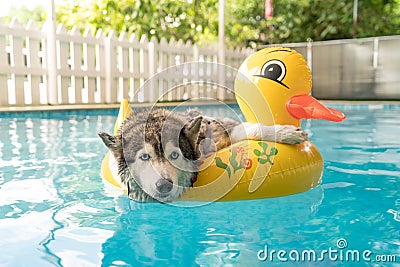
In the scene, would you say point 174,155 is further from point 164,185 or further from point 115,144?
point 115,144

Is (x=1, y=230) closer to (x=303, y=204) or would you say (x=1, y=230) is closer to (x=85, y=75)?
(x=303, y=204)

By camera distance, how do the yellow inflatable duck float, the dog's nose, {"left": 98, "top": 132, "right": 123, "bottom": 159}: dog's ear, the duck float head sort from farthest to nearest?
the duck float head < the yellow inflatable duck float < {"left": 98, "top": 132, "right": 123, "bottom": 159}: dog's ear < the dog's nose

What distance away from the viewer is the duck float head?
7.66ft

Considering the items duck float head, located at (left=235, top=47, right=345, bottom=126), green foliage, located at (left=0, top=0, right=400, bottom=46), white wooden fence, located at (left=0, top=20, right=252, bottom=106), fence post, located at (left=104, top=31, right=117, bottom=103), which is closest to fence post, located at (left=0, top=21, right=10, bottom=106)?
white wooden fence, located at (left=0, top=20, right=252, bottom=106)

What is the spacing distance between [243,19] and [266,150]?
11.5 meters

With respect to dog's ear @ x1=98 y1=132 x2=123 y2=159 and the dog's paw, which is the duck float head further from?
dog's ear @ x1=98 y1=132 x2=123 y2=159

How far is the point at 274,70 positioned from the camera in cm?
236

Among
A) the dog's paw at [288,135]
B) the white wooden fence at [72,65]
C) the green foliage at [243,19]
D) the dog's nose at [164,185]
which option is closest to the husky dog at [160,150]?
the dog's nose at [164,185]

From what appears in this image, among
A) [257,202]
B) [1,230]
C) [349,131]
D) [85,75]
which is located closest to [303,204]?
[257,202]

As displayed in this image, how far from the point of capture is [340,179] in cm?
277

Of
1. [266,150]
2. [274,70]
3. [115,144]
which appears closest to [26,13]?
[274,70]

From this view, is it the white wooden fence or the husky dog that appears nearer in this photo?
the husky dog

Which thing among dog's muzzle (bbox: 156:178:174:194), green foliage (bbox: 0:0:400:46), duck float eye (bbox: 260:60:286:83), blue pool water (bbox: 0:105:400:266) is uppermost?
green foliage (bbox: 0:0:400:46)

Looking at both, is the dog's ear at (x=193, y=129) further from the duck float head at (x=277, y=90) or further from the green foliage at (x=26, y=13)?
the green foliage at (x=26, y=13)
